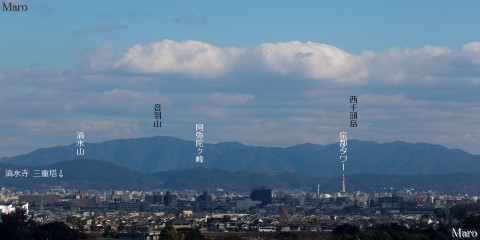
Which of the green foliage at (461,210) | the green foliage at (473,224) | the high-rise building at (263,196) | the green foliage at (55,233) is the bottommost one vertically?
the green foliage at (55,233)

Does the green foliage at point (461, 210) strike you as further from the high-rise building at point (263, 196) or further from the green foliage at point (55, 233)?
the high-rise building at point (263, 196)

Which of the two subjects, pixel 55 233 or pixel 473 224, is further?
pixel 473 224

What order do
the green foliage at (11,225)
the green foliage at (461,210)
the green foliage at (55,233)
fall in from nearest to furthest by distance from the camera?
1. the green foliage at (55,233)
2. the green foliage at (11,225)
3. the green foliage at (461,210)

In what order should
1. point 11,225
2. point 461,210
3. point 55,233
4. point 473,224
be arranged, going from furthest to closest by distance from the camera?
point 461,210
point 473,224
point 11,225
point 55,233

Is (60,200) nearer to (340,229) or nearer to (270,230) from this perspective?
(270,230)

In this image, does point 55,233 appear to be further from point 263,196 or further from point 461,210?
point 263,196

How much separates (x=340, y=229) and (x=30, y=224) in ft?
60.0

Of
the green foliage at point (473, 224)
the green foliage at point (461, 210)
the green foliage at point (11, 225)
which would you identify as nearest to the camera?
the green foliage at point (11, 225)

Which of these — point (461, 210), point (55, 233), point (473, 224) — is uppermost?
point (461, 210)

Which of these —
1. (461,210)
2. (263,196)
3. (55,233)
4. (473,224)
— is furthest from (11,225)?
(263,196)

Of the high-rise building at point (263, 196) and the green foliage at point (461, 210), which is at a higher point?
the high-rise building at point (263, 196)

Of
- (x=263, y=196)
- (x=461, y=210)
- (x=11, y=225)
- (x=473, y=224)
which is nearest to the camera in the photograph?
(x=11, y=225)

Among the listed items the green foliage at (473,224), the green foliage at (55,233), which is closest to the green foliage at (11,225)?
the green foliage at (55,233)

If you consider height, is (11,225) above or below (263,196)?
below
